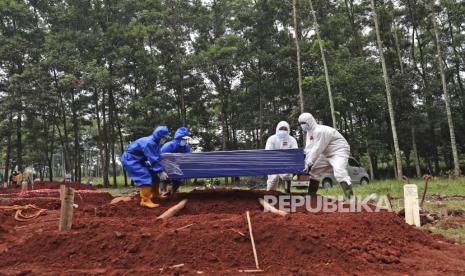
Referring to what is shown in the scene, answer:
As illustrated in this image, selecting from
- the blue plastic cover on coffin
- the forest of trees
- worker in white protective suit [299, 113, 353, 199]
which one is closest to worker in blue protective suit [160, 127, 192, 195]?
the blue plastic cover on coffin

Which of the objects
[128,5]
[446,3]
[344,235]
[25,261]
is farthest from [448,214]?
[128,5]

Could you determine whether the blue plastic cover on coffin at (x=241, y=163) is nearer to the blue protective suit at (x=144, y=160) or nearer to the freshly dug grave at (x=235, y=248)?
the blue protective suit at (x=144, y=160)

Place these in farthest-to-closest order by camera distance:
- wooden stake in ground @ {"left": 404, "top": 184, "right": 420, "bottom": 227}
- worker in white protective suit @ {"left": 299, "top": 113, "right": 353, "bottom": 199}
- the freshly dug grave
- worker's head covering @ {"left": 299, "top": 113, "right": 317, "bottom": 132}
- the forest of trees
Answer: the forest of trees → worker's head covering @ {"left": 299, "top": 113, "right": 317, "bottom": 132} → worker in white protective suit @ {"left": 299, "top": 113, "right": 353, "bottom": 199} → wooden stake in ground @ {"left": 404, "top": 184, "right": 420, "bottom": 227} → the freshly dug grave

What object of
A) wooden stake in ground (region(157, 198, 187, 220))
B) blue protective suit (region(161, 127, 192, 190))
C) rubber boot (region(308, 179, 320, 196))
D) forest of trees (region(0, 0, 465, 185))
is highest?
forest of trees (region(0, 0, 465, 185))

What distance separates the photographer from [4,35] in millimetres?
24844

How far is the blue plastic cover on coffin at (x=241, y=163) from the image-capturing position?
6.58 m

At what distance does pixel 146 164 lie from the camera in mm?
6836

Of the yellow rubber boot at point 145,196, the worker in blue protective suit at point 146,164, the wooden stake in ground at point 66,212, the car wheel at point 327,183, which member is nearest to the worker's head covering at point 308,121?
the worker in blue protective suit at point 146,164

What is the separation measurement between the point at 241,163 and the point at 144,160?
163 centimetres

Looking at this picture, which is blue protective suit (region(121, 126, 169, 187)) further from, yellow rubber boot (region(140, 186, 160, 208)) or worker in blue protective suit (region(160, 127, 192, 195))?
worker in blue protective suit (region(160, 127, 192, 195))

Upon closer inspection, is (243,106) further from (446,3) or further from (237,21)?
(446,3)

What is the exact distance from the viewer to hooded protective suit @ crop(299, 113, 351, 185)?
23.6ft

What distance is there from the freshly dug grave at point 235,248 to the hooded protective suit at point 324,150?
2149 millimetres

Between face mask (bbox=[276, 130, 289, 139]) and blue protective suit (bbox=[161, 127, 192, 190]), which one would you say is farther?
blue protective suit (bbox=[161, 127, 192, 190])
